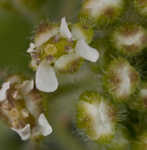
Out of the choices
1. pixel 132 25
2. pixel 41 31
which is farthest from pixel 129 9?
pixel 41 31

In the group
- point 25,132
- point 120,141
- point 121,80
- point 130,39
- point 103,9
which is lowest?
point 120,141

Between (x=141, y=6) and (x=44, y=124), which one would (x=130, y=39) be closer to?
(x=141, y=6)

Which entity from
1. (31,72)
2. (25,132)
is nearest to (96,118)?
(25,132)

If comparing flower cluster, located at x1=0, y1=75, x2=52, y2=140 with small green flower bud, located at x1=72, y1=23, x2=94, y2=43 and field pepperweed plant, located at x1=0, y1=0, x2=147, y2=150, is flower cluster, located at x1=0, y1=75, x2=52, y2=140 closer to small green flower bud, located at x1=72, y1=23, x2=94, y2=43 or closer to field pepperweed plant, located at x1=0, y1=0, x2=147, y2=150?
field pepperweed plant, located at x1=0, y1=0, x2=147, y2=150

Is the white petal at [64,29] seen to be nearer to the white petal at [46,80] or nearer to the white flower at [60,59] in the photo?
the white flower at [60,59]

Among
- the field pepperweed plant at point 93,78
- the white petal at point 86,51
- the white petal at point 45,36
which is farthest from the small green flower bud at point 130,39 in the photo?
the white petal at point 45,36

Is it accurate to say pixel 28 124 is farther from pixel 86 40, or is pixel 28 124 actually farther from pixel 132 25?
pixel 132 25
